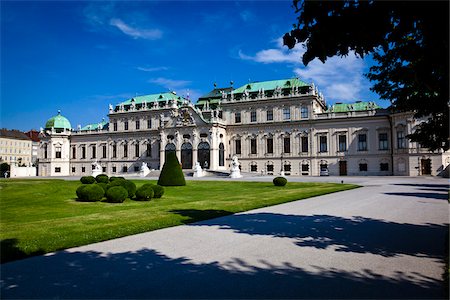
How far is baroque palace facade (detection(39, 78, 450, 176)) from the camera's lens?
52888mm

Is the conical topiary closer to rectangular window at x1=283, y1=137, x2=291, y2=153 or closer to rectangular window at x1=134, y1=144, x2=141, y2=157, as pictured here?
rectangular window at x1=283, y1=137, x2=291, y2=153

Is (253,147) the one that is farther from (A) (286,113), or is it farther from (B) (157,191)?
(B) (157,191)

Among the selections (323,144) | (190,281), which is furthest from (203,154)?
(190,281)

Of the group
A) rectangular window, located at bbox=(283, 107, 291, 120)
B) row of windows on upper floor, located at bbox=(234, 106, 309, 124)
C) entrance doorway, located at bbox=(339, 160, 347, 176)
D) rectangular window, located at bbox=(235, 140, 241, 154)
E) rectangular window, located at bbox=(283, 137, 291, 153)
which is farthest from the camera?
rectangular window, located at bbox=(235, 140, 241, 154)

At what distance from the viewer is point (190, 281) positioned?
6.09 m

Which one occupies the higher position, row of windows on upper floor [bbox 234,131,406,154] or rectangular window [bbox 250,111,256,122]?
rectangular window [bbox 250,111,256,122]

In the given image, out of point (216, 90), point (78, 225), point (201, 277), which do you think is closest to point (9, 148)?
point (216, 90)

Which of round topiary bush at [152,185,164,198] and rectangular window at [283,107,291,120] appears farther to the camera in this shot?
rectangular window at [283,107,291,120]

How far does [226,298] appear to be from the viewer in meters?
5.32

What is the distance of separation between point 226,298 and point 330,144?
54.4 meters

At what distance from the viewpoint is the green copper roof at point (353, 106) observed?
57497 mm

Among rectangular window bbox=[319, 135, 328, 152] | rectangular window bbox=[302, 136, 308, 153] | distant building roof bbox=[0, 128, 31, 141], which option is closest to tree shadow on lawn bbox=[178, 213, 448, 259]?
rectangular window bbox=[319, 135, 328, 152]

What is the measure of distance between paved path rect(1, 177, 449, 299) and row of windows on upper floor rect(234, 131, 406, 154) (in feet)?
146

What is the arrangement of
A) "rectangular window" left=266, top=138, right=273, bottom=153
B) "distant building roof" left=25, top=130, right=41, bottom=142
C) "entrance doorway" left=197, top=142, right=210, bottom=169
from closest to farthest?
"rectangular window" left=266, top=138, right=273, bottom=153 < "entrance doorway" left=197, top=142, right=210, bottom=169 < "distant building roof" left=25, top=130, right=41, bottom=142
